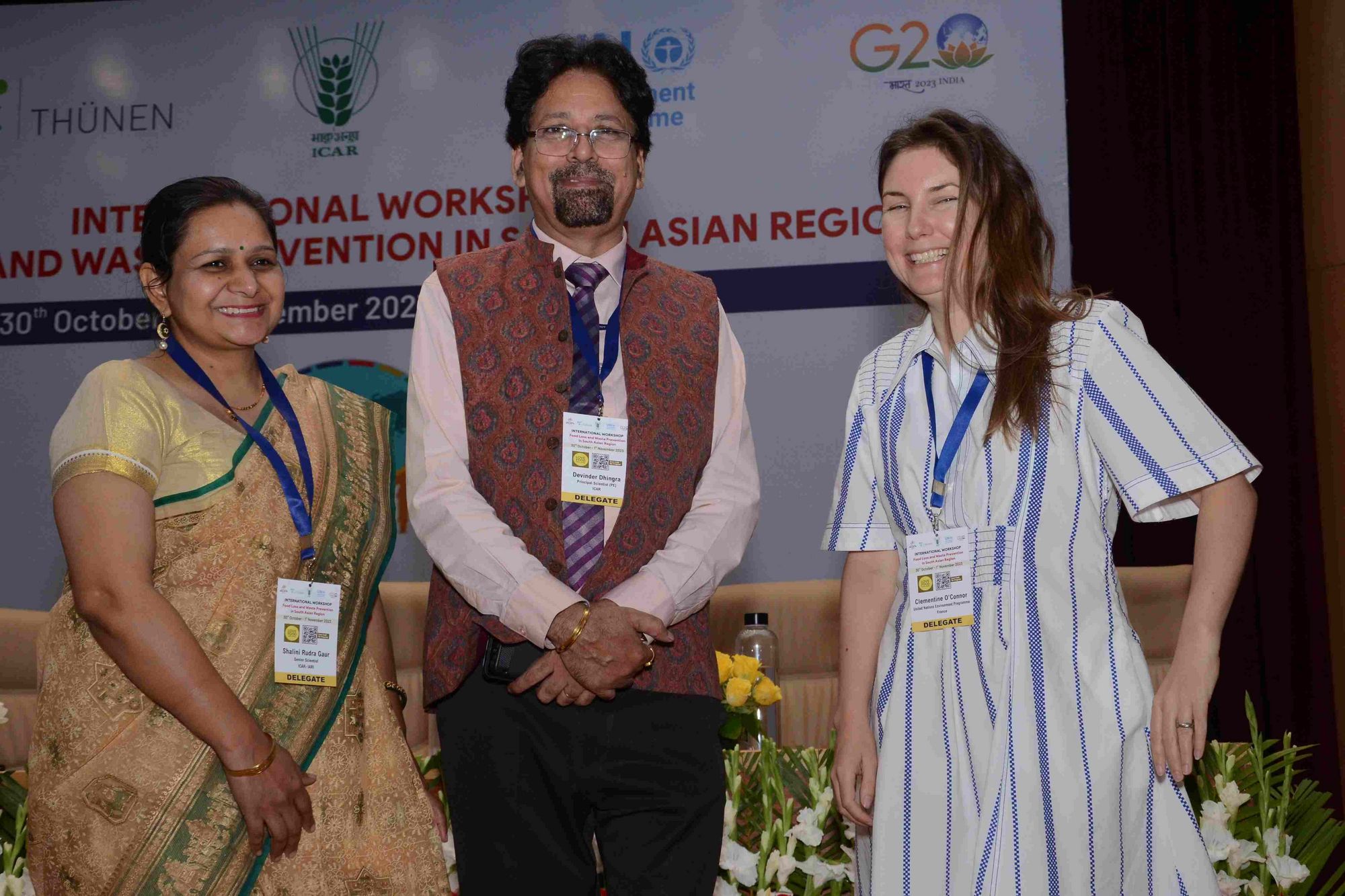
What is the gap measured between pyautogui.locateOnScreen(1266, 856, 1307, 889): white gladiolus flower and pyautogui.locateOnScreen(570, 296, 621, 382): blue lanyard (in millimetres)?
1613

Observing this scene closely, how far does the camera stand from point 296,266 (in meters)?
5.84

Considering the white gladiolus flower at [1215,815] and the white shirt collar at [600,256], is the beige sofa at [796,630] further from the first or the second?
the white shirt collar at [600,256]

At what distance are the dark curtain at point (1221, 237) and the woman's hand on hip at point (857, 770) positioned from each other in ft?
13.2

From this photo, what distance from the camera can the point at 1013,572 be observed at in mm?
1839

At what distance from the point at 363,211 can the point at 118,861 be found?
429 cm

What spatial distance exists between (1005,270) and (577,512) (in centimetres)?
78

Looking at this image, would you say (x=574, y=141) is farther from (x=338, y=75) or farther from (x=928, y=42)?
(x=338, y=75)

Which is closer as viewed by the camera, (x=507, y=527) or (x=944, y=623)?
(x=944, y=623)

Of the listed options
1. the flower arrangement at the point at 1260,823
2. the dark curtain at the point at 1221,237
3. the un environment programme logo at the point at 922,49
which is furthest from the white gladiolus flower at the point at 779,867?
the un environment programme logo at the point at 922,49

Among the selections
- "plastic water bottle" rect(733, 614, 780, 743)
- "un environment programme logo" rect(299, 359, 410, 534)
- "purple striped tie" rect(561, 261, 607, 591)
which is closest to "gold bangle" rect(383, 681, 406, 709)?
"purple striped tie" rect(561, 261, 607, 591)

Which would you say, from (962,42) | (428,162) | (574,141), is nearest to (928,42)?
(962,42)

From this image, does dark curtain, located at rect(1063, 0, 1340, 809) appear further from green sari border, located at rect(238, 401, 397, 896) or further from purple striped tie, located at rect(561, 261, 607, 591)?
green sari border, located at rect(238, 401, 397, 896)

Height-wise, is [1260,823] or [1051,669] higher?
[1051,669]

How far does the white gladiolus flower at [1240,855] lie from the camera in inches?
96.9
